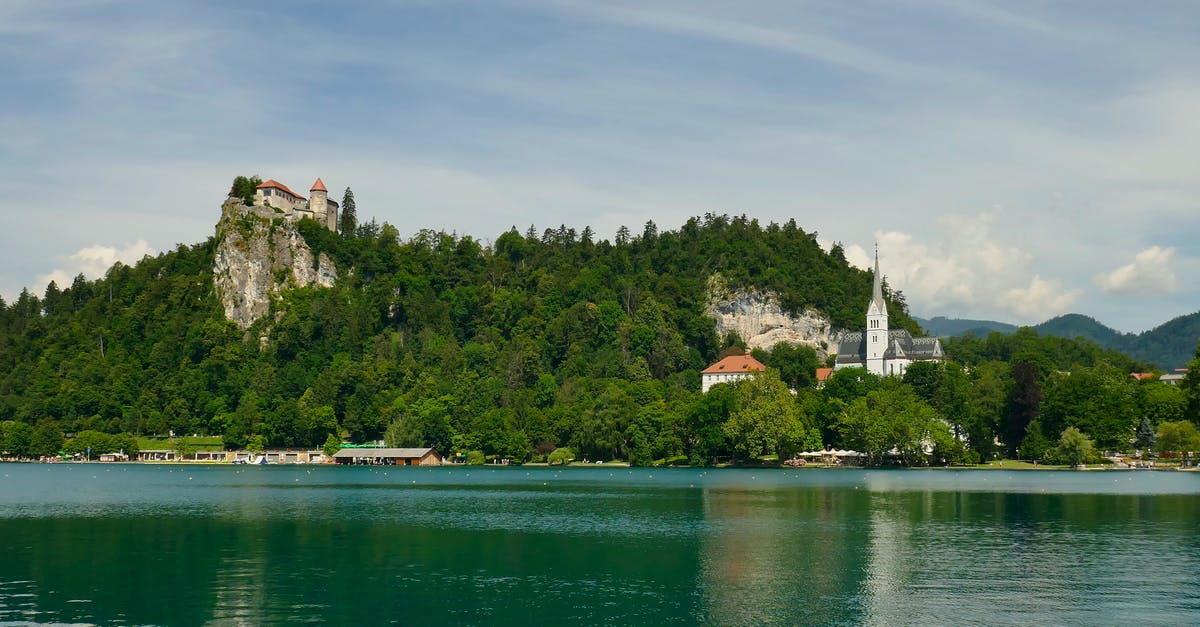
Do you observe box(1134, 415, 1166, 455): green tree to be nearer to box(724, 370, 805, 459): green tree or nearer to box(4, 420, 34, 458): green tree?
box(724, 370, 805, 459): green tree

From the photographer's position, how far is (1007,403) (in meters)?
134

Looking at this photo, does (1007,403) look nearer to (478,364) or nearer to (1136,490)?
(1136,490)

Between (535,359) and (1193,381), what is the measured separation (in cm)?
10852

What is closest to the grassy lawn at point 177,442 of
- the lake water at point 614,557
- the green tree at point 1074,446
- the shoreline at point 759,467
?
the shoreline at point 759,467

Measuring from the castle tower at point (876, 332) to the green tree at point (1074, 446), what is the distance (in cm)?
6816

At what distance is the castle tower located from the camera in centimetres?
18938

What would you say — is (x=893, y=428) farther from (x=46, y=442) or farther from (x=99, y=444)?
(x=46, y=442)

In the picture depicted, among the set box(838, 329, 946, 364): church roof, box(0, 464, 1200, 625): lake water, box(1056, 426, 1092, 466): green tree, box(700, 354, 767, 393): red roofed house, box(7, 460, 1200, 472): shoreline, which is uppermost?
box(838, 329, 946, 364): church roof

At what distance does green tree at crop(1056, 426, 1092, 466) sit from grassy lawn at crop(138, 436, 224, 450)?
13232 centimetres

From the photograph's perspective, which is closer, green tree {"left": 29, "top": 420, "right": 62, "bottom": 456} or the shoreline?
the shoreline

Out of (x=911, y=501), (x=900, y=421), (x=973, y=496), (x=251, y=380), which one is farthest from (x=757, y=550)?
(x=251, y=380)

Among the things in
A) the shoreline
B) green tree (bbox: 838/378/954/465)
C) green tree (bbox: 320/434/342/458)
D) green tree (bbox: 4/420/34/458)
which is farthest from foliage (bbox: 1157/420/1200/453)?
green tree (bbox: 4/420/34/458)

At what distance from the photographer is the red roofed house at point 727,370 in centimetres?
18550

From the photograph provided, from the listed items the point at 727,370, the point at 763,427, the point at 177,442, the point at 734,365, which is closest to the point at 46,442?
the point at 177,442
